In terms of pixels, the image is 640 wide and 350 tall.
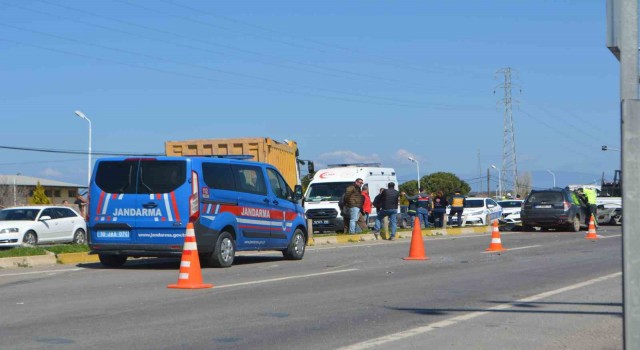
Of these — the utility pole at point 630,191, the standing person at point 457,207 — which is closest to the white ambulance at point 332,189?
the standing person at point 457,207

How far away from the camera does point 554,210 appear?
33.9 m

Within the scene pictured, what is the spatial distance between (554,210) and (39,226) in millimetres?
17816

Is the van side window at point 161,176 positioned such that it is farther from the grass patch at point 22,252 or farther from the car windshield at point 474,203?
the car windshield at point 474,203

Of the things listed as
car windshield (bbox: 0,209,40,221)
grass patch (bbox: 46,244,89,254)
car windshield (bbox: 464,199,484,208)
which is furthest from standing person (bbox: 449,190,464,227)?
grass patch (bbox: 46,244,89,254)

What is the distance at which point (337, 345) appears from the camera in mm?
8281

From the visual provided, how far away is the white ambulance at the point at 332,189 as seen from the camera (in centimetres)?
3359

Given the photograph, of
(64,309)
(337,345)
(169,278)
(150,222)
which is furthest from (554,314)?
(150,222)

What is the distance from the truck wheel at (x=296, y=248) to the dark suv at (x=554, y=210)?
16606 mm

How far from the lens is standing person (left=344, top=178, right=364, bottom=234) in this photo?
28770 millimetres

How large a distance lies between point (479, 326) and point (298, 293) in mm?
3536

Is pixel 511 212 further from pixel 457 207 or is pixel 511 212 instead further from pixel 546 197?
pixel 546 197

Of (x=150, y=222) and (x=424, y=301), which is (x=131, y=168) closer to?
(x=150, y=222)

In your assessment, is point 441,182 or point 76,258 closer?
point 76,258

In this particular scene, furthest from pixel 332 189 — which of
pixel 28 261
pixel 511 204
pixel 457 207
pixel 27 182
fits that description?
pixel 27 182
